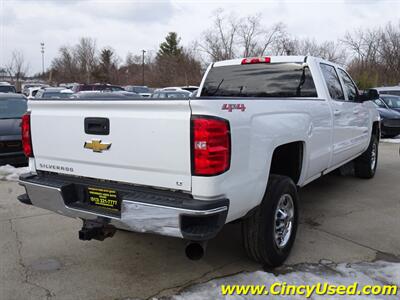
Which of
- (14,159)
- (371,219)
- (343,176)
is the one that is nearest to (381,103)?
(343,176)

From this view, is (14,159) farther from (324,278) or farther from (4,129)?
(324,278)

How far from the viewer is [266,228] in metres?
3.33

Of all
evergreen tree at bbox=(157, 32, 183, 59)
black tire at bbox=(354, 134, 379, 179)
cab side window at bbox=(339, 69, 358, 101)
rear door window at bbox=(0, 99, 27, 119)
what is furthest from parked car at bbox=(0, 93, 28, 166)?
evergreen tree at bbox=(157, 32, 183, 59)

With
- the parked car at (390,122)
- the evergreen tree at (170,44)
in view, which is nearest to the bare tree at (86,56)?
the evergreen tree at (170,44)

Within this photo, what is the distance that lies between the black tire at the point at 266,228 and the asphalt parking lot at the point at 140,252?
0.22m

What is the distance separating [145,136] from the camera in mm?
2830

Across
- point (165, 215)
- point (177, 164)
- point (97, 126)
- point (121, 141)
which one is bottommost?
point (165, 215)

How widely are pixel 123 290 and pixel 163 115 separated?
1484mm

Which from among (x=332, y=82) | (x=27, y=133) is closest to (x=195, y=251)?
(x=27, y=133)

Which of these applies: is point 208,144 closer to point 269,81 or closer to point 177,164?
point 177,164

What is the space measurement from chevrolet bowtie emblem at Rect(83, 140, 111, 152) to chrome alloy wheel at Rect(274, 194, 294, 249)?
5.12 feet

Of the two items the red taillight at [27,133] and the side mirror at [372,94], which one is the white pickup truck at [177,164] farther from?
the side mirror at [372,94]

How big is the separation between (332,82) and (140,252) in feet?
10.4

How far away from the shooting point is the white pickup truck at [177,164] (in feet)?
8.78
